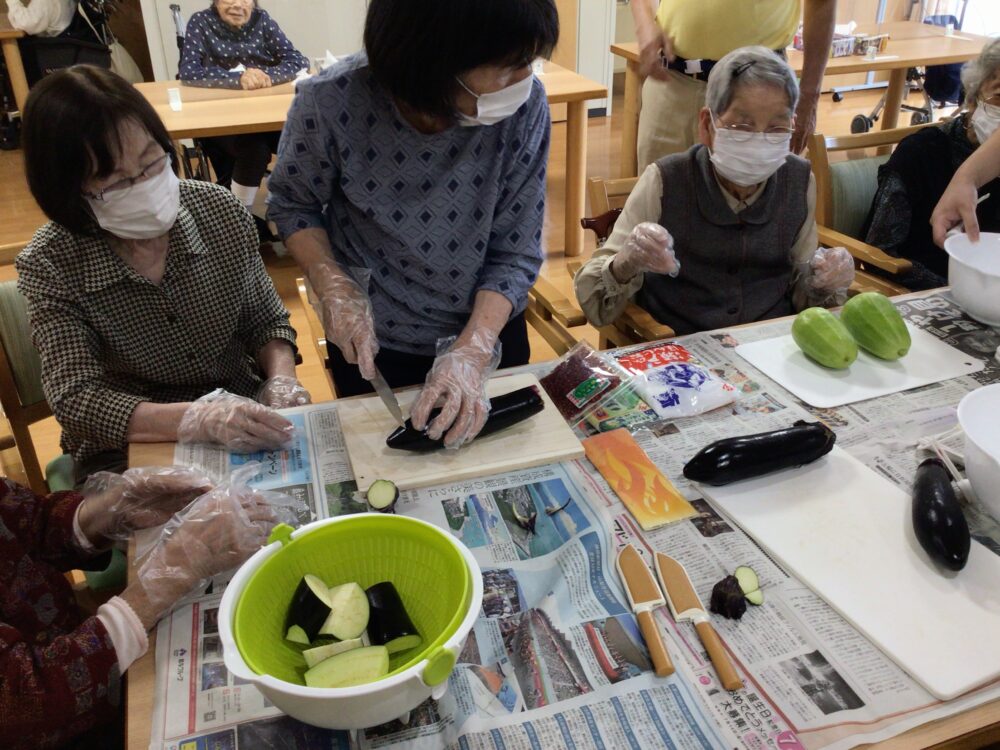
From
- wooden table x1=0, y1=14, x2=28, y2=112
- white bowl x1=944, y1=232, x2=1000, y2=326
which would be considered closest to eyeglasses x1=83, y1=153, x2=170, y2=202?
white bowl x1=944, y1=232, x2=1000, y2=326

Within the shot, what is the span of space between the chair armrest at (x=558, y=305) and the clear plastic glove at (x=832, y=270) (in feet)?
1.83

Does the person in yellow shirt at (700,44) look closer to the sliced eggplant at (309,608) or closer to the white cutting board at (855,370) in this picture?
the white cutting board at (855,370)

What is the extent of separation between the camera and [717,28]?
7.78 feet

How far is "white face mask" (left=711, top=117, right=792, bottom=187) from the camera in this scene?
5.28 ft

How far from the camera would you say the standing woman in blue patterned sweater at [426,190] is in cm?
115

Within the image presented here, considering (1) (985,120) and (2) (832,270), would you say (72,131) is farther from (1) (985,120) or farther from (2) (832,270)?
(1) (985,120)

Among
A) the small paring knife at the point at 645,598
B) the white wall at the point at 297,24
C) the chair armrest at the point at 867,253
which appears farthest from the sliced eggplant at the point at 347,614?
the white wall at the point at 297,24

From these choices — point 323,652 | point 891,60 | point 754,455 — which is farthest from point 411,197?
point 891,60

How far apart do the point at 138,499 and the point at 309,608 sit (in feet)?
1.31

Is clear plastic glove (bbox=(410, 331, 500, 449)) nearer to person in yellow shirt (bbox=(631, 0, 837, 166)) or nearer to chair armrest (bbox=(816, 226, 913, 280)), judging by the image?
chair armrest (bbox=(816, 226, 913, 280))

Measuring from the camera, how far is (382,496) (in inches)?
40.9

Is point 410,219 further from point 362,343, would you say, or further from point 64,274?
point 64,274

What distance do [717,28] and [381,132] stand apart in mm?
1522

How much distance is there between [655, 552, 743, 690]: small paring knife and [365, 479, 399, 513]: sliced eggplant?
0.37m
